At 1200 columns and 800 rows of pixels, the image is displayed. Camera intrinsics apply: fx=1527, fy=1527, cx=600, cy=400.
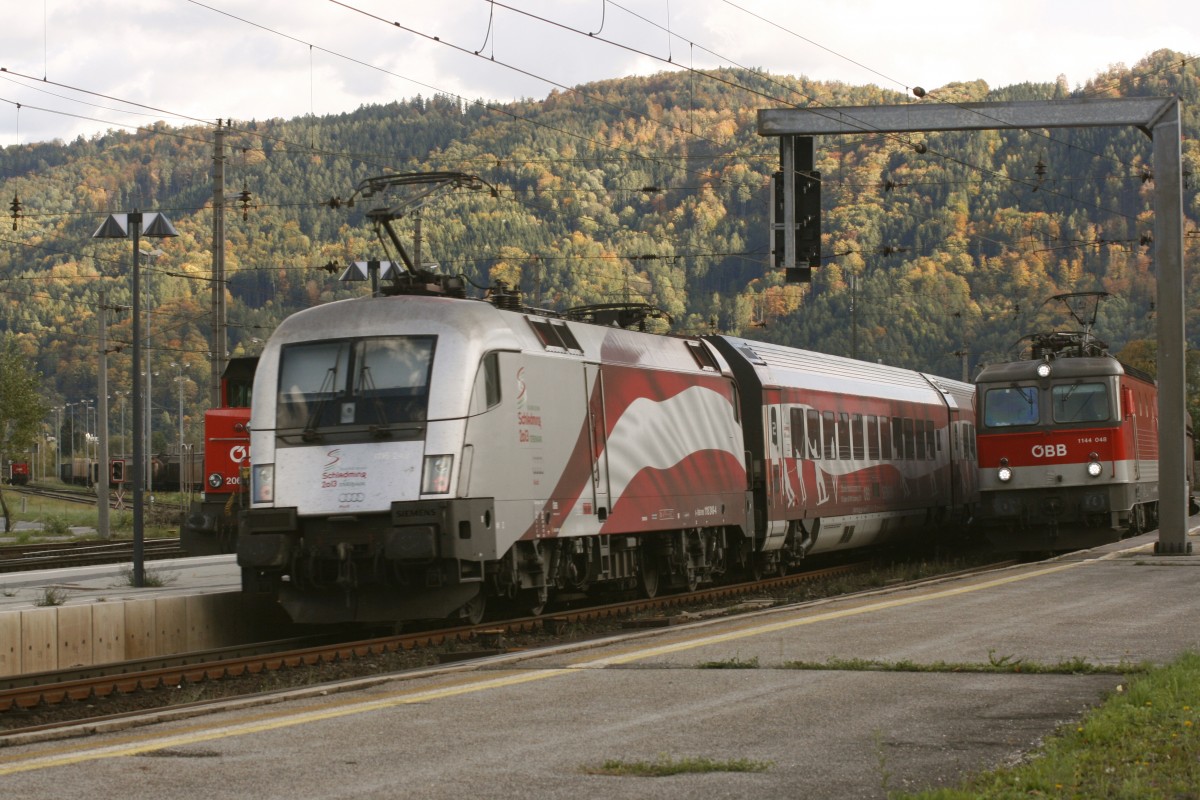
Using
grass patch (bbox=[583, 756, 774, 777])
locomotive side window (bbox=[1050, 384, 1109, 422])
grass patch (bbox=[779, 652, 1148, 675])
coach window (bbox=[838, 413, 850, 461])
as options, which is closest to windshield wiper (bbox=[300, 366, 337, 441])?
grass patch (bbox=[779, 652, 1148, 675])

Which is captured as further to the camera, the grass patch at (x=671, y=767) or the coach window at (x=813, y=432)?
the coach window at (x=813, y=432)

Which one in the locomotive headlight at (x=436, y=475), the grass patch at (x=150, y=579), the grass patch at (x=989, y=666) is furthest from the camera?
the grass patch at (x=150, y=579)

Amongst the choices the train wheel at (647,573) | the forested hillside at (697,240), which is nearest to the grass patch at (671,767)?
the train wheel at (647,573)

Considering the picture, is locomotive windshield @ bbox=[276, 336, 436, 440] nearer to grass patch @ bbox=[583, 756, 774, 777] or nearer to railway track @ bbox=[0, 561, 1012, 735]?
railway track @ bbox=[0, 561, 1012, 735]

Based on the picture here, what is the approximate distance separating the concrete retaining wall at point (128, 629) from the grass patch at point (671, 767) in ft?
29.3

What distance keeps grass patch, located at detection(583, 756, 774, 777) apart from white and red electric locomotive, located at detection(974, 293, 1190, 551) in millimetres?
20325

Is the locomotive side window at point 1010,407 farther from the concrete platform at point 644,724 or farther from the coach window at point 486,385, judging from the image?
the coach window at point 486,385

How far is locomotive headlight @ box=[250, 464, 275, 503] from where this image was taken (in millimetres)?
15766

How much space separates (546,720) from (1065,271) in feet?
330

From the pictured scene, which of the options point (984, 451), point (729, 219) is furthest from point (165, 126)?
point (984, 451)

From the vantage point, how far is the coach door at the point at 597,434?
703 inches

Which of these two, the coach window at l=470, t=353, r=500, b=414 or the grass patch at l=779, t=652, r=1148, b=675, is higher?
the coach window at l=470, t=353, r=500, b=414

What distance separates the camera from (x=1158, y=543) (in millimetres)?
24734

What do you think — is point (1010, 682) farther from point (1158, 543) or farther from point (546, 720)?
point (1158, 543)
